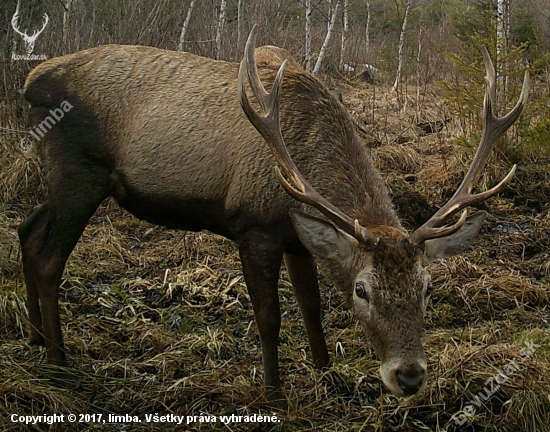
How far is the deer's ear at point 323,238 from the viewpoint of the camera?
323 centimetres

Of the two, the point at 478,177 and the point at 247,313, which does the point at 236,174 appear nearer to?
the point at 478,177

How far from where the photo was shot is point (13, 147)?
24.0ft

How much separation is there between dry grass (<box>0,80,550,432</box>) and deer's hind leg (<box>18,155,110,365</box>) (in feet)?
0.84

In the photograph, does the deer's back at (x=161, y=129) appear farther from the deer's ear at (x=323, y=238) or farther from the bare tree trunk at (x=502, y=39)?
the bare tree trunk at (x=502, y=39)

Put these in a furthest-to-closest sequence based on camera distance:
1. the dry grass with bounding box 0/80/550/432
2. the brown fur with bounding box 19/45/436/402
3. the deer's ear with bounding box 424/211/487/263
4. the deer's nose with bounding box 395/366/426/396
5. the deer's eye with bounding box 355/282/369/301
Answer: the brown fur with bounding box 19/45/436/402
the dry grass with bounding box 0/80/550/432
the deer's ear with bounding box 424/211/487/263
the deer's eye with bounding box 355/282/369/301
the deer's nose with bounding box 395/366/426/396

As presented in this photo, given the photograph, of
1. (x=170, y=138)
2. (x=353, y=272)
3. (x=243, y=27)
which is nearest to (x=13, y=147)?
(x=170, y=138)

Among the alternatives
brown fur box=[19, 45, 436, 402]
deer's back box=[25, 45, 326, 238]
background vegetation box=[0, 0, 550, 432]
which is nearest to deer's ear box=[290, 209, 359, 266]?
brown fur box=[19, 45, 436, 402]

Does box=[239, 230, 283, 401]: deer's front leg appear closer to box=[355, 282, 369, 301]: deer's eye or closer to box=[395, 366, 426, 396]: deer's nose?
box=[355, 282, 369, 301]: deer's eye

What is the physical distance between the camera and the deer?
340cm

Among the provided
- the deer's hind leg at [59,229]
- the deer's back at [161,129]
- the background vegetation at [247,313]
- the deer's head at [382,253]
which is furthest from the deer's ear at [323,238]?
the deer's hind leg at [59,229]

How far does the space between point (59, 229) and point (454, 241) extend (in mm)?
2334

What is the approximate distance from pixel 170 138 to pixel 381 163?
180 inches

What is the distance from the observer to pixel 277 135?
354 centimetres

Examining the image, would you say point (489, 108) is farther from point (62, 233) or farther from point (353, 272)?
point (62, 233)
